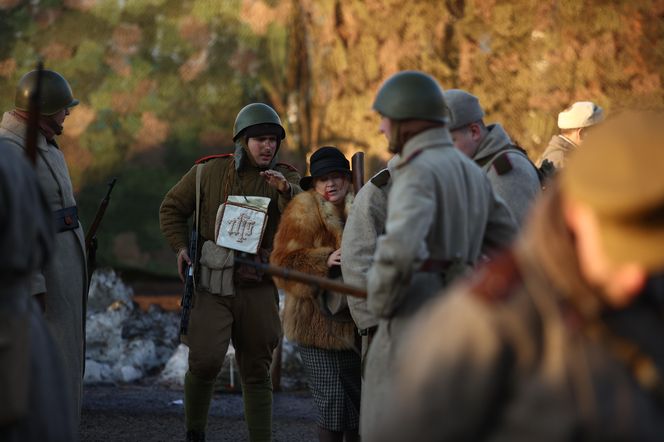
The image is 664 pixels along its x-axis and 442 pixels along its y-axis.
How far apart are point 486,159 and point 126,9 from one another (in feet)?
19.9

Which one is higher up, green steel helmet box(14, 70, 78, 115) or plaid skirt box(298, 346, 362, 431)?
green steel helmet box(14, 70, 78, 115)

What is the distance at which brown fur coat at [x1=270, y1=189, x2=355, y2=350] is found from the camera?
607cm

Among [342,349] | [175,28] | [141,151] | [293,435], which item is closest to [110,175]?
[141,151]

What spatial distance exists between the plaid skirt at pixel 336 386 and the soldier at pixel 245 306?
1.93 feet

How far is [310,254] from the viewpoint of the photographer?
608cm

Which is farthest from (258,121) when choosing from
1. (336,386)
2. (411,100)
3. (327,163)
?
(411,100)

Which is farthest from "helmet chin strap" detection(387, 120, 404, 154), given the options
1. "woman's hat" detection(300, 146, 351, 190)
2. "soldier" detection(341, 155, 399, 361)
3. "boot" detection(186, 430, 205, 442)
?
"boot" detection(186, 430, 205, 442)

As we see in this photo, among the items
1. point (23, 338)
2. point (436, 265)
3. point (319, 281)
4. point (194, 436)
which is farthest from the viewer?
point (194, 436)

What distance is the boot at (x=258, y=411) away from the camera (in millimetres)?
6637

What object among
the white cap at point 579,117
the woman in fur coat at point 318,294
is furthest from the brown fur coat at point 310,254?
the white cap at point 579,117

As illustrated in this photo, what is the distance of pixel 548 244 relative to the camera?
2.18 m

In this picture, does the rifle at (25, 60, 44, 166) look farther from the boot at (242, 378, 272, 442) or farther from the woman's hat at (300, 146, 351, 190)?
the boot at (242, 378, 272, 442)

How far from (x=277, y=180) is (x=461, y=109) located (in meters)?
1.29

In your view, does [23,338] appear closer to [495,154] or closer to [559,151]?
[495,154]
